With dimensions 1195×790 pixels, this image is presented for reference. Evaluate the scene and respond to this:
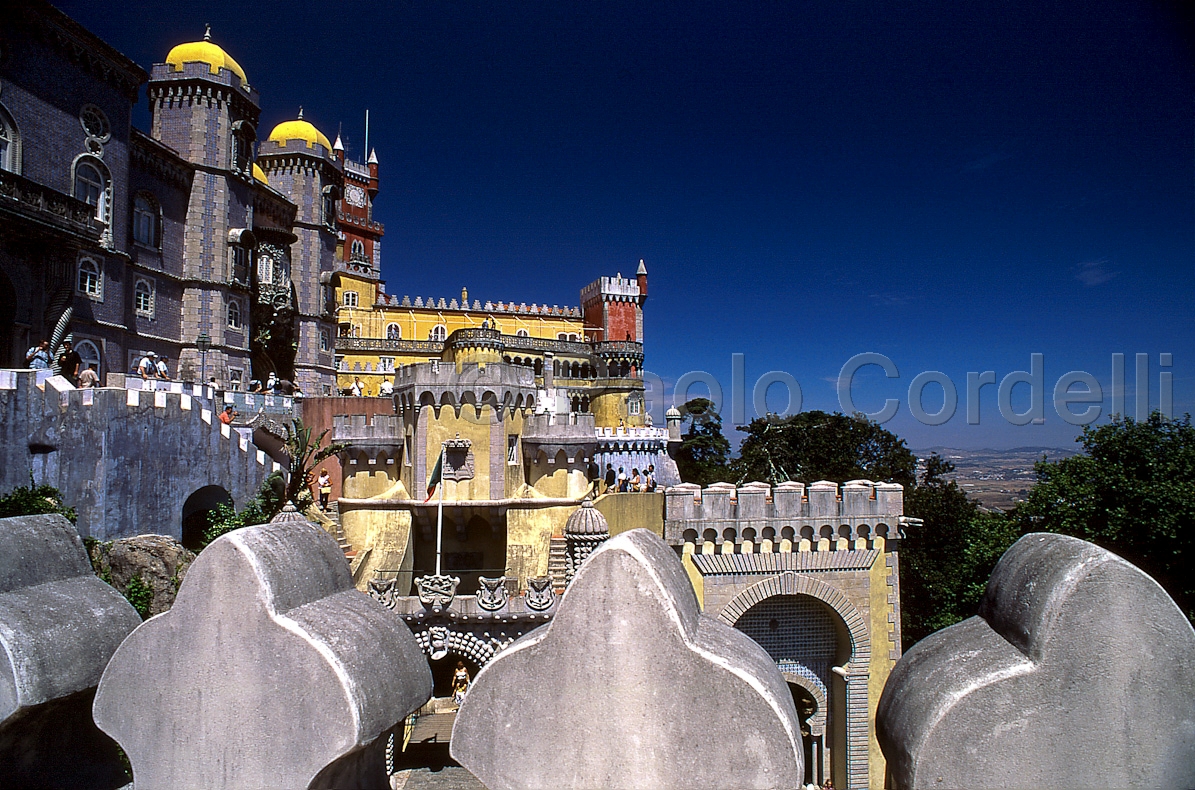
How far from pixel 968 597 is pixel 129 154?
32.9 meters

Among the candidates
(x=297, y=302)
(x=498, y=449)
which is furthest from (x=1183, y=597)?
(x=297, y=302)

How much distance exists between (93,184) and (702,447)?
136 feet

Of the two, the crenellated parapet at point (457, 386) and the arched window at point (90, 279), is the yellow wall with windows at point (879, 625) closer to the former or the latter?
the crenellated parapet at point (457, 386)

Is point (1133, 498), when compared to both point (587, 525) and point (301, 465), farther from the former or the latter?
point (301, 465)

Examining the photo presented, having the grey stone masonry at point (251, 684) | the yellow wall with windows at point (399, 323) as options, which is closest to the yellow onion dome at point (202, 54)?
the yellow wall with windows at point (399, 323)

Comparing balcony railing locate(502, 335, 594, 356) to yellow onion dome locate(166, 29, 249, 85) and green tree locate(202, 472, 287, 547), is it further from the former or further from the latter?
green tree locate(202, 472, 287, 547)

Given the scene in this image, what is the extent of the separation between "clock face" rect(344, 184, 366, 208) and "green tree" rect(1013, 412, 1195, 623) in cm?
5748

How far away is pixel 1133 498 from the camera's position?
1939 cm

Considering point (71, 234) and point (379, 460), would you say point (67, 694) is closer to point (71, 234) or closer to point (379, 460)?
point (379, 460)

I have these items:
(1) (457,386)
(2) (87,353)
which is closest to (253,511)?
(1) (457,386)

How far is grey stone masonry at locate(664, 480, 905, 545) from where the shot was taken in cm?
1541

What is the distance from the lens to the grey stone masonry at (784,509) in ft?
50.6

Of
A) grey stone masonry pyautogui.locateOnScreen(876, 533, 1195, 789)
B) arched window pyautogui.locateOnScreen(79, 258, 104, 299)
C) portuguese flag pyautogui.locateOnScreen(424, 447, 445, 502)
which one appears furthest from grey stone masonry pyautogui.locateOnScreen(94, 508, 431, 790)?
arched window pyautogui.locateOnScreen(79, 258, 104, 299)

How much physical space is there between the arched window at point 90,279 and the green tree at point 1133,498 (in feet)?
102
